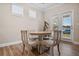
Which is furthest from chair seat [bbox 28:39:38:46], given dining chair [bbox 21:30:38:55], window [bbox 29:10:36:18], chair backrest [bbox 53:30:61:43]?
window [bbox 29:10:36:18]

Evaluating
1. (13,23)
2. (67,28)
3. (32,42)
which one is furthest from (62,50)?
(13,23)

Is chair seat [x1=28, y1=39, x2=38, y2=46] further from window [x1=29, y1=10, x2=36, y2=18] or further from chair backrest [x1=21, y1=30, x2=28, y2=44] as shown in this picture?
window [x1=29, y1=10, x2=36, y2=18]

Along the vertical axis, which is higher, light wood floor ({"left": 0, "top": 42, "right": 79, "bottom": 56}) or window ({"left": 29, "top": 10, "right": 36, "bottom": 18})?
window ({"left": 29, "top": 10, "right": 36, "bottom": 18})

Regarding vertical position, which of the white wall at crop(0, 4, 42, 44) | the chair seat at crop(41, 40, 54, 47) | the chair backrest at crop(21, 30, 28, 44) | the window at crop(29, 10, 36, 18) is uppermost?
the window at crop(29, 10, 36, 18)

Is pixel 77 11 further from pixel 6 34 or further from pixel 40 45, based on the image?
pixel 6 34

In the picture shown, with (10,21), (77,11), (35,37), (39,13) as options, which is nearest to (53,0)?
(39,13)

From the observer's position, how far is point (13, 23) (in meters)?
2.00

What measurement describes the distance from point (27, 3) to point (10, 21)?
1.55 feet

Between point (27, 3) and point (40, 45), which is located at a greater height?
point (27, 3)

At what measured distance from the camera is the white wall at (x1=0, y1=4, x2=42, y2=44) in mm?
1973

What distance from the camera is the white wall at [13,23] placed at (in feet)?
6.47

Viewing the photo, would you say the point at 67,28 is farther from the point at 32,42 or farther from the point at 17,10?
the point at 17,10

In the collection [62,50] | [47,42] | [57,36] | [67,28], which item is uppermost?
[67,28]

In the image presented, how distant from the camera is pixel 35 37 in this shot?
2.00 metres
